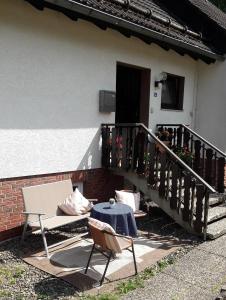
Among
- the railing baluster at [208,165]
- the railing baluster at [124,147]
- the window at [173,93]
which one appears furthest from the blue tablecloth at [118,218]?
the window at [173,93]

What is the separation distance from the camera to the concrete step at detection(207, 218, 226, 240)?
588 centimetres

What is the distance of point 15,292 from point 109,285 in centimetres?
112

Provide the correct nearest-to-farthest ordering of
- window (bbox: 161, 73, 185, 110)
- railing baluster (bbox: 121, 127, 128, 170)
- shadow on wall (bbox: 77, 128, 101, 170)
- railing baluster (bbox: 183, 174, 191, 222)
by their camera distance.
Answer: railing baluster (bbox: 183, 174, 191, 222) < railing baluster (bbox: 121, 127, 128, 170) < shadow on wall (bbox: 77, 128, 101, 170) < window (bbox: 161, 73, 185, 110)

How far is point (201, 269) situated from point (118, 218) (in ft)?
4.35

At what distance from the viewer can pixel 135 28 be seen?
6605 millimetres

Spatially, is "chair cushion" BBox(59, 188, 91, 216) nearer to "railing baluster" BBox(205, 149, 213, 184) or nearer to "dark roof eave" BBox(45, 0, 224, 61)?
"dark roof eave" BBox(45, 0, 224, 61)

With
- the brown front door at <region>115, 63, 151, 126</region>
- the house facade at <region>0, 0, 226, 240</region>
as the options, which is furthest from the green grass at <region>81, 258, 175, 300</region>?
the brown front door at <region>115, 63, 151, 126</region>

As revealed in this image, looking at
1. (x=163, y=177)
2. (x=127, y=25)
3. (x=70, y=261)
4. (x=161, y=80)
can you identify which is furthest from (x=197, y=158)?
(x=70, y=261)

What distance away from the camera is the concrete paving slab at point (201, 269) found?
4445mm

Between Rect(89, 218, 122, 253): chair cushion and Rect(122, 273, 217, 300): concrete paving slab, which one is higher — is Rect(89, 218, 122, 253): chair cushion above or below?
above

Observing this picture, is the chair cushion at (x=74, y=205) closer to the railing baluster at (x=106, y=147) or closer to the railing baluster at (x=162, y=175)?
the railing baluster at (x=106, y=147)

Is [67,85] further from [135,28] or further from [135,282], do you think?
[135,282]

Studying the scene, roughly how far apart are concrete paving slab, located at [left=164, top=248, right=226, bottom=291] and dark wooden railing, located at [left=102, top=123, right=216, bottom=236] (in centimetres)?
80

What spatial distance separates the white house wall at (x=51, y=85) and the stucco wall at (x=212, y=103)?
9.42ft
